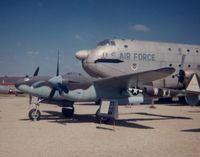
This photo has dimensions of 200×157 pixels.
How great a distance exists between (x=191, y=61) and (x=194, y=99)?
16563 mm

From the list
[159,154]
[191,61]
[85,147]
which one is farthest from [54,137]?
[191,61]

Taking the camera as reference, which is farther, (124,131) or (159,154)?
(124,131)

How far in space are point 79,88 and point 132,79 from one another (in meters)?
2.89

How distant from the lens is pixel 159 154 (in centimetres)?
884

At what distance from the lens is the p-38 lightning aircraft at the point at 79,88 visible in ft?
52.3

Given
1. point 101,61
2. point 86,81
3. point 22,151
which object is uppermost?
point 101,61

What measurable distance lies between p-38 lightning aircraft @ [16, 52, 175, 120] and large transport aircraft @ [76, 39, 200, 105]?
764 centimetres

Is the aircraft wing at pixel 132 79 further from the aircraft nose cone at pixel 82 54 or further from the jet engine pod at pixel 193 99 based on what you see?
the aircraft nose cone at pixel 82 54

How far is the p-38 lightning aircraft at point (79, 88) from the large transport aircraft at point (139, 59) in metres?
7.64

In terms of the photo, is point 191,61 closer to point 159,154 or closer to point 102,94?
point 102,94

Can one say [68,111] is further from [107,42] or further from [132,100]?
[107,42]

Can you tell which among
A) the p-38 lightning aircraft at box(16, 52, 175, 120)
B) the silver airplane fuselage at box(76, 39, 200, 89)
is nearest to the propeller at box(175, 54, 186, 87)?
the silver airplane fuselage at box(76, 39, 200, 89)

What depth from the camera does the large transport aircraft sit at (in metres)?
Result: 25.8

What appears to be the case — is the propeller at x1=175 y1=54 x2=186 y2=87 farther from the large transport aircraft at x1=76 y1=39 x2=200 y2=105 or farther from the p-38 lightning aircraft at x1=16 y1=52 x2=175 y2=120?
the p-38 lightning aircraft at x1=16 y1=52 x2=175 y2=120
